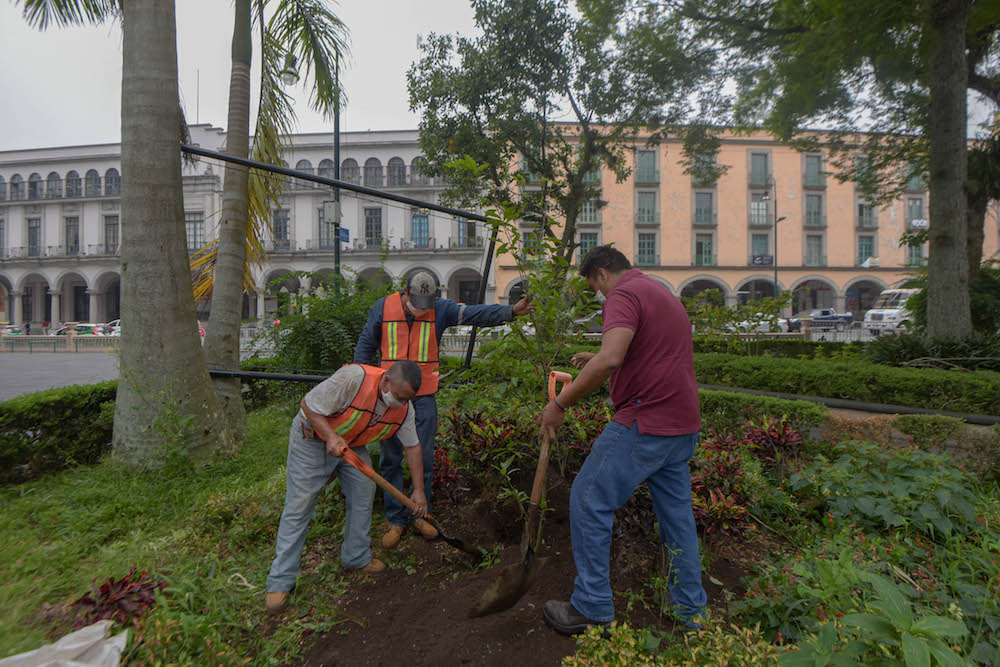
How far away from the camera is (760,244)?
3634 centimetres

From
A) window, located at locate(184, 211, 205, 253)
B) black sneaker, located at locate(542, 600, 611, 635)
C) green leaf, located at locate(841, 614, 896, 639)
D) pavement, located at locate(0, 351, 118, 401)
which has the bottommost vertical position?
black sneaker, located at locate(542, 600, 611, 635)

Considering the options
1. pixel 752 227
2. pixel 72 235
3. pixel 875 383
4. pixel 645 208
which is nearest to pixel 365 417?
pixel 875 383

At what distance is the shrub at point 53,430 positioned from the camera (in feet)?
13.1

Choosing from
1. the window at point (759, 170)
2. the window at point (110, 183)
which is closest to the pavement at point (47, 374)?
the window at point (110, 183)

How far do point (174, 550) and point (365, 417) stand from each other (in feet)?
4.50

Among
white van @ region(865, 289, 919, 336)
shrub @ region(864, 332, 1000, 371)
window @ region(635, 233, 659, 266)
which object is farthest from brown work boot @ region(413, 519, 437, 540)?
window @ region(635, 233, 659, 266)

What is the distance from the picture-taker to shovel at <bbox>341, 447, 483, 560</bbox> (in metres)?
2.65

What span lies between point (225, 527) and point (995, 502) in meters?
4.50

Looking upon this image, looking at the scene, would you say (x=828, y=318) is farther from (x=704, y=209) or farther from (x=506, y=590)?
(x=506, y=590)

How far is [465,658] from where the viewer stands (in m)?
2.10

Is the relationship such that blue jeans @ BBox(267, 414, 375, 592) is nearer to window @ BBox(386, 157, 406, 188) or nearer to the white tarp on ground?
the white tarp on ground

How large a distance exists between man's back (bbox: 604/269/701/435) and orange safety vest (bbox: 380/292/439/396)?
1.42 meters

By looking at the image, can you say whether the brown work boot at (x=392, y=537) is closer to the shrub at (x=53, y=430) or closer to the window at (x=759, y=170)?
the shrub at (x=53, y=430)

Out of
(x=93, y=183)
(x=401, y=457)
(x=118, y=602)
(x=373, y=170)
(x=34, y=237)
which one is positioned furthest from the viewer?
(x=34, y=237)
